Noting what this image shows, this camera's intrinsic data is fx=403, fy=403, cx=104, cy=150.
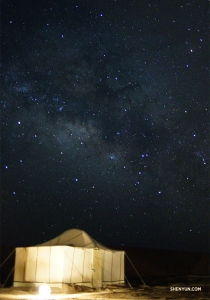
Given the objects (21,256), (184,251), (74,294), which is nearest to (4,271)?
(21,256)

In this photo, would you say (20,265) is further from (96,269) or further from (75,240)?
(96,269)

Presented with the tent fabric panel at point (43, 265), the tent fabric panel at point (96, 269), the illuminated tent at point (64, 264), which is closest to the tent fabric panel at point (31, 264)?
the illuminated tent at point (64, 264)

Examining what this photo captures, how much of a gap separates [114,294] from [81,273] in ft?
6.56

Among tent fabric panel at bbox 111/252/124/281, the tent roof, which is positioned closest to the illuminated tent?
the tent roof

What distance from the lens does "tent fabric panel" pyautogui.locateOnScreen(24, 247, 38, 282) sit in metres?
15.9

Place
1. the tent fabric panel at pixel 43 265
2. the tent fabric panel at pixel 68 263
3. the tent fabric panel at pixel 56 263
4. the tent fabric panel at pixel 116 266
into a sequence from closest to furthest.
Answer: the tent fabric panel at pixel 56 263, the tent fabric panel at pixel 68 263, the tent fabric panel at pixel 43 265, the tent fabric panel at pixel 116 266

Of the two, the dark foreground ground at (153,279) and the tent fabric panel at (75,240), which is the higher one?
the tent fabric panel at (75,240)

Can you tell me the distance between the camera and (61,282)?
49.8 feet

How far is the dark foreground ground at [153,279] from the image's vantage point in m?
14.4

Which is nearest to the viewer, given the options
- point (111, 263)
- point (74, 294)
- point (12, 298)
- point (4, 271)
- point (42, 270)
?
point (12, 298)

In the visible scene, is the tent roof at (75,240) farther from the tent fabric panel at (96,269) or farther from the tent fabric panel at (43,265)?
the tent fabric panel at (43,265)

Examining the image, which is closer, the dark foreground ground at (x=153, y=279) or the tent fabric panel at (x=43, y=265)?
the dark foreground ground at (x=153, y=279)

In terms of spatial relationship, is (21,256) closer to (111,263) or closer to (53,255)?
(53,255)

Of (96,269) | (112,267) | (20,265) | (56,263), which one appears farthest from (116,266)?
(20,265)
